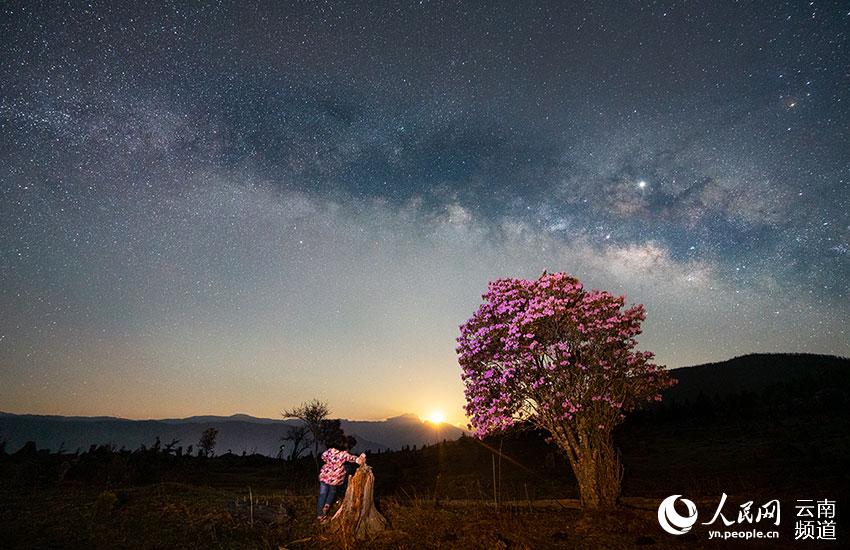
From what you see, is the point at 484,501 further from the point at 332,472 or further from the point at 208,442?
the point at 208,442

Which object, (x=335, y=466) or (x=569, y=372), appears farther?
(x=569, y=372)

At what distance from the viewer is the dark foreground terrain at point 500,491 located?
10.1 metres

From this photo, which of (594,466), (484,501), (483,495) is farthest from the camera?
(483,495)

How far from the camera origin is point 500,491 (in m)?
17.3

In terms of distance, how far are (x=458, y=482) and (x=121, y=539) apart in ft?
63.8

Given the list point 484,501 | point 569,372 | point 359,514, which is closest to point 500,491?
point 484,501

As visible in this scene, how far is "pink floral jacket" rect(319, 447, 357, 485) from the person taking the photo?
12180 millimetres

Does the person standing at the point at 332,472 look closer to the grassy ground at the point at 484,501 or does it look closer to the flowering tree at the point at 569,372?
the grassy ground at the point at 484,501

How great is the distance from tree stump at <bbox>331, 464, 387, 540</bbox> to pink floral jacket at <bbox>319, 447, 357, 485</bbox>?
4.86 ft

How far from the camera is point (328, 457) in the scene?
12.2m

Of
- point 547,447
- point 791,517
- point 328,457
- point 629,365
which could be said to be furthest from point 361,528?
point 547,447

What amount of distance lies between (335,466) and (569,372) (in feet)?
24.8

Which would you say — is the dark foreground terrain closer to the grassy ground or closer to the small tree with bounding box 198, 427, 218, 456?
the grassy ground

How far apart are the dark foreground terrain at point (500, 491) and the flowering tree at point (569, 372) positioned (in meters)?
1.63
